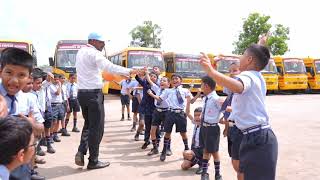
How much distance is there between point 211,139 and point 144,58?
49.0 ft

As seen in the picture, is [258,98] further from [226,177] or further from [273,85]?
[273,85]

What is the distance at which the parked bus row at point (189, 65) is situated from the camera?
58.5ft

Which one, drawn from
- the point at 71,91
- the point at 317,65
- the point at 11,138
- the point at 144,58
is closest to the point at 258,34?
the point at 317,65

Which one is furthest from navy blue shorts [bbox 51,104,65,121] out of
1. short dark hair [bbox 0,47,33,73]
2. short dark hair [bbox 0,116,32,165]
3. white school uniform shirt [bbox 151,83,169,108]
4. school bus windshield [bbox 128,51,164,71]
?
school bus windshield [bbox 128,51,164,71]

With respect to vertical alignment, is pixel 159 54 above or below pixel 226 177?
above

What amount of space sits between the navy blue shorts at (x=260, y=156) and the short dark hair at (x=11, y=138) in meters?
2.02

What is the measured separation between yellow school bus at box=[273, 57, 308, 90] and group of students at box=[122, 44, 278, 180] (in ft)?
61.5

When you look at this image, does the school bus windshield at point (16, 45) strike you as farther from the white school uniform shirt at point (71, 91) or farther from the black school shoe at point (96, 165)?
the black school shoe at point (96, 165)

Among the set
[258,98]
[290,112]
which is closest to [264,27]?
[290,112]

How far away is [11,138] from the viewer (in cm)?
191

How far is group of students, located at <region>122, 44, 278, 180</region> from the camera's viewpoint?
332cm

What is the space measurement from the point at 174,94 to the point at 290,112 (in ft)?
29.4

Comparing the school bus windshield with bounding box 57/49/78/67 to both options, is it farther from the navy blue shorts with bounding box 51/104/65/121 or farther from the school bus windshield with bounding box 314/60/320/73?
the school bus windshield with bounding box 314/60/320/73

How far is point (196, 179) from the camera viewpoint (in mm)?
5668
